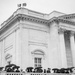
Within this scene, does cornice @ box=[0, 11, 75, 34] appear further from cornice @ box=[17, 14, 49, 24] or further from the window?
the window

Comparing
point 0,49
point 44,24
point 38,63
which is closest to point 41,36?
point 44,24

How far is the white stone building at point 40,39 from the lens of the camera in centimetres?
2678

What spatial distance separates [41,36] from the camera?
2911 centimetres

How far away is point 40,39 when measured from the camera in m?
28.9

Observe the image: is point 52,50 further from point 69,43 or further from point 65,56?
point 69,43

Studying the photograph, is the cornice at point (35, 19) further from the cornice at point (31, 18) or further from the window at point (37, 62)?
the window at point (37, 62)

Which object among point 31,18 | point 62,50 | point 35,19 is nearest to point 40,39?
point 35,19

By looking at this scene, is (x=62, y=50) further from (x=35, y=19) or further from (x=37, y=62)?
(x=35, y=19)

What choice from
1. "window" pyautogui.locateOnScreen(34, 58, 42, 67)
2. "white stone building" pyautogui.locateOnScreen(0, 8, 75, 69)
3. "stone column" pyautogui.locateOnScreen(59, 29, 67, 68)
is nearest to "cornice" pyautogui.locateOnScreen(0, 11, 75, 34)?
"white stone building" pyautogui.locateOnScreen(0, 8, 75, 69)

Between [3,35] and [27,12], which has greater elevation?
[27,12]

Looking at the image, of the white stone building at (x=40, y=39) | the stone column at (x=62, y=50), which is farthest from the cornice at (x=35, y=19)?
the stone column at (x=62, y=50)

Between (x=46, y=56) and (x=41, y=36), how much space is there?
3.54 m

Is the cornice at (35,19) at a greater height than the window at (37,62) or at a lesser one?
greater

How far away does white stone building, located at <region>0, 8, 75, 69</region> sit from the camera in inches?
1054
